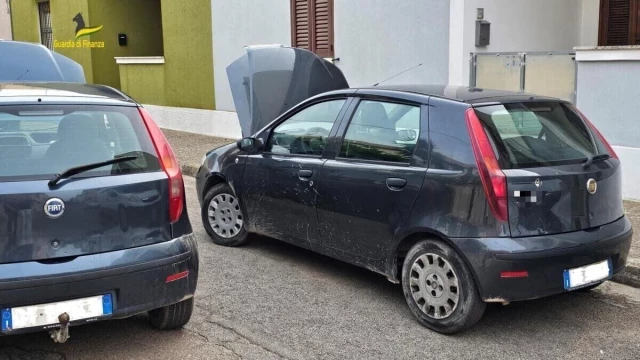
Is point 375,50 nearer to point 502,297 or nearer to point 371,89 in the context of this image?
point 371,89

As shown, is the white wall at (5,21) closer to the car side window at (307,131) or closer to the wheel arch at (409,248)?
the car side window at (307,131)

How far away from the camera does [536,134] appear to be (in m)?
4.36

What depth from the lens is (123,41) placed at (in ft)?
58.5

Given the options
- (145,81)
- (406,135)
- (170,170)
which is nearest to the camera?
(170,170)

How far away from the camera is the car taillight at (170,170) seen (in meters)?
3.89

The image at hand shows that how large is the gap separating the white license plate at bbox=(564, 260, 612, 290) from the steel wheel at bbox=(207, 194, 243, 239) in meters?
3.03

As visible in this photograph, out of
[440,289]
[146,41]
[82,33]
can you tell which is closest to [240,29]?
[146,41]

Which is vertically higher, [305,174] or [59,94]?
[59,94]

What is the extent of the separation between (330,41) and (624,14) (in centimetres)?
453

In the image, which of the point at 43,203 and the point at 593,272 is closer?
the point at 43,203

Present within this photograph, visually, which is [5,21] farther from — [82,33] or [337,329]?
[337,329]

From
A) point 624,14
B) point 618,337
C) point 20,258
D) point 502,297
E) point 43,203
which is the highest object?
point 624,14

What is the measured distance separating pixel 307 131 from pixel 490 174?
1.87 m

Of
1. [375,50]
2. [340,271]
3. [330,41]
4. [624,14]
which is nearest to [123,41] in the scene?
[330,41]
